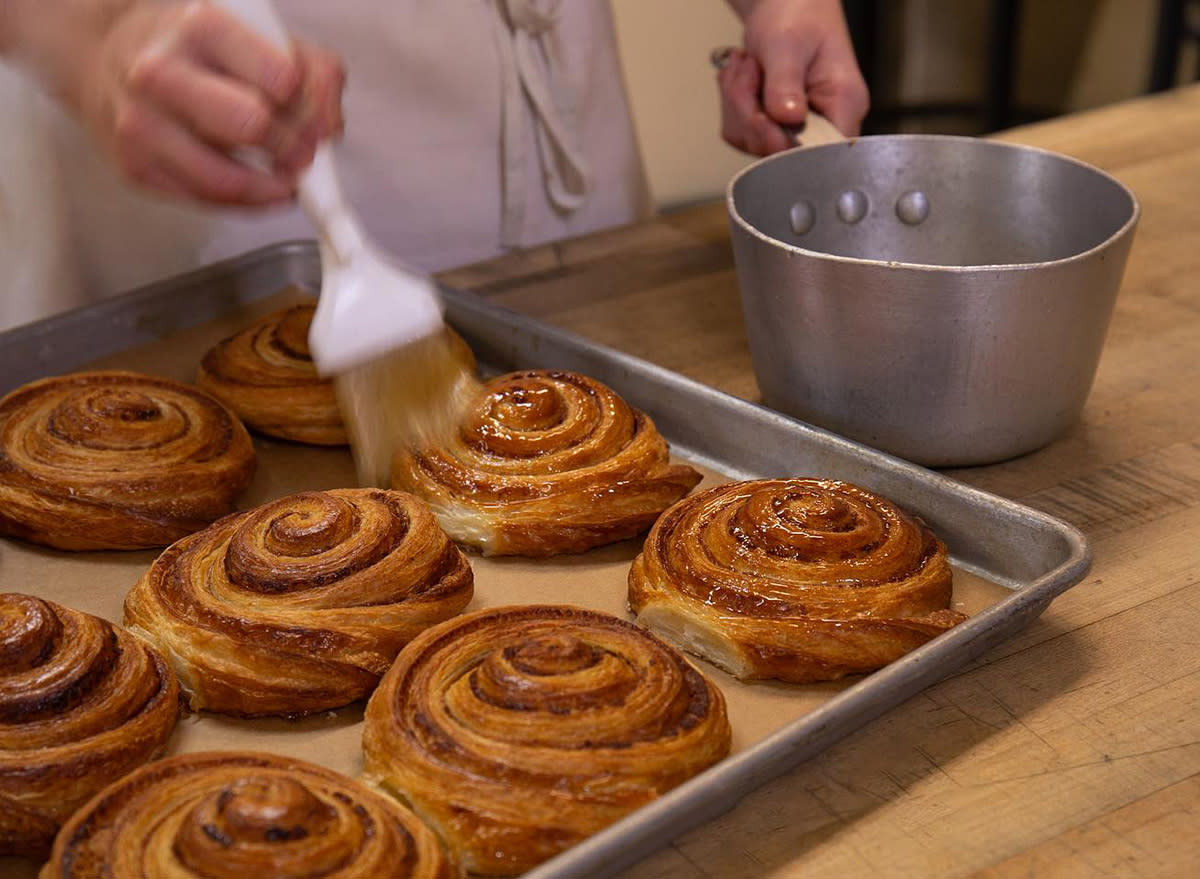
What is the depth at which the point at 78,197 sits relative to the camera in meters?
2.49

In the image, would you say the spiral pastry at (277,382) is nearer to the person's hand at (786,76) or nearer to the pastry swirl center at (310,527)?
the pastry swirl center at (310,527)

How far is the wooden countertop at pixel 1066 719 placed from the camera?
1272 mm

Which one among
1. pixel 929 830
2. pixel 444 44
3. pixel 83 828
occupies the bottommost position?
pixel 929 830

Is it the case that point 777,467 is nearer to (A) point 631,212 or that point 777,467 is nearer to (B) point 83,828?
(B) point 83,828

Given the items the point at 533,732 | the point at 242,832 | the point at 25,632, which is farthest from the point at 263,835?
the point at 25,632

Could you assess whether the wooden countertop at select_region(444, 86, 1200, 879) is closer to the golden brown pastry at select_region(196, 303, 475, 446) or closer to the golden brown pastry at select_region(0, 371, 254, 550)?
the golden brown pastry at select_region(196, 303, 475, 446)

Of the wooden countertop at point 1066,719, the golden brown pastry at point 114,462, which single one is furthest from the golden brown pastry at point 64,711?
the wooden countertop at point 1066,719

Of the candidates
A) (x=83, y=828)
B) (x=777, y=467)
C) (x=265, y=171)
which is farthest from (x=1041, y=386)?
(x=83, y=828)

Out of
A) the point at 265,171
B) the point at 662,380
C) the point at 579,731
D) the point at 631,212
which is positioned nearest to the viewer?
the point at 579,731

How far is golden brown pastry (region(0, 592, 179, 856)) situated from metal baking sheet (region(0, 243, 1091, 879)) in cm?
51

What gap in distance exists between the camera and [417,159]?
2.68 metres

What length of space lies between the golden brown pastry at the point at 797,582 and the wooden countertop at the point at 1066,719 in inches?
3.9

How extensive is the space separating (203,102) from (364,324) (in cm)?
34

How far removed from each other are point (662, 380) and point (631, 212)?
1032 mm
